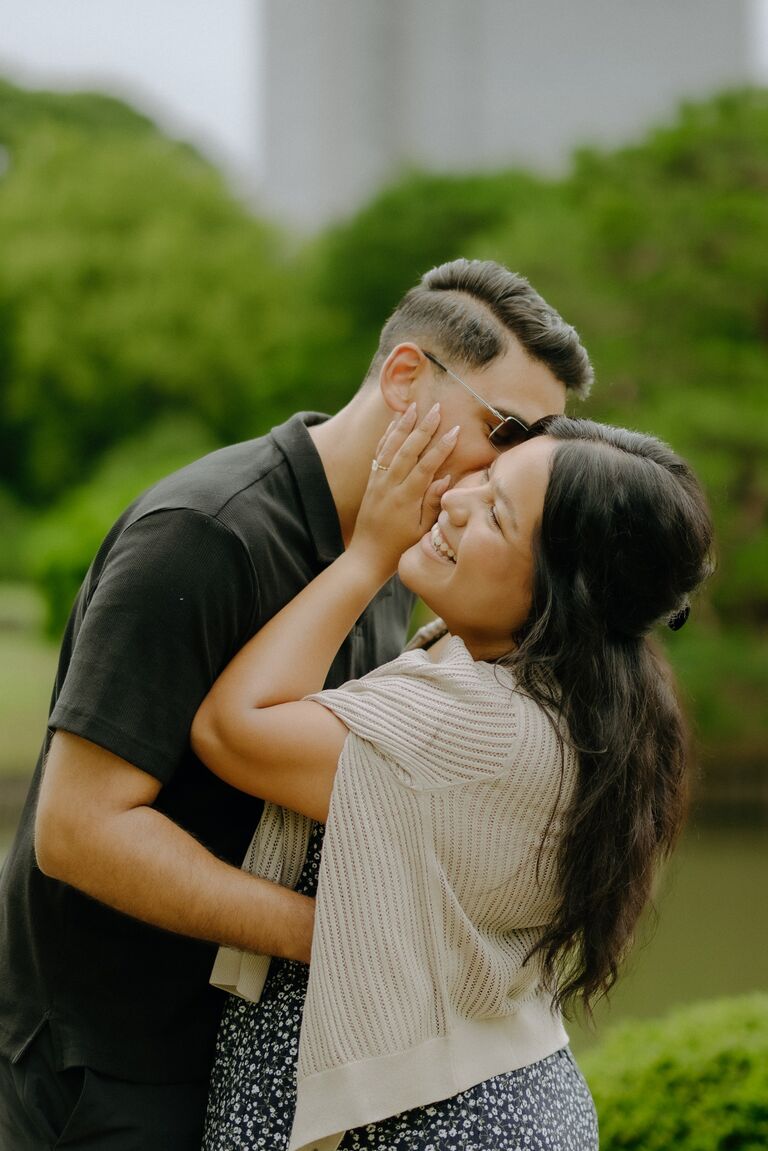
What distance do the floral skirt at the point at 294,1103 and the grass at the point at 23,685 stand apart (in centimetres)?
1054

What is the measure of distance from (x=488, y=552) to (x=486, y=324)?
531mm

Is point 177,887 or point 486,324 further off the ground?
point 486,324

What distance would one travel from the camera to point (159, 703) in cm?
152

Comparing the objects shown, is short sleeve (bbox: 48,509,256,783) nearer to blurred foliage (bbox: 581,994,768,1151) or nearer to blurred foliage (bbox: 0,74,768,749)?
blurred foliage (bbox: 581,994,768,1151)

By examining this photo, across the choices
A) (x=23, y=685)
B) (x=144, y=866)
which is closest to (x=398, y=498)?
(x=144, y=866)

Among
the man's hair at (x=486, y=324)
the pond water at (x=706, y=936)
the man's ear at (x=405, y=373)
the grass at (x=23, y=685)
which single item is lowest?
the grass at (x=23, y=685)

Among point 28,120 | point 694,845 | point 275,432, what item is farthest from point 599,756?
point 28,120

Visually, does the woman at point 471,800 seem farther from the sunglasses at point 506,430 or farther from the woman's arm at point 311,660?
the sunglasses at point 506,430

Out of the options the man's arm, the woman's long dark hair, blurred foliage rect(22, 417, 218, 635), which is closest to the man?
the man's arm

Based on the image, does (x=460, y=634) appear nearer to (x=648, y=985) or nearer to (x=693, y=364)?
(x=648, y=985)

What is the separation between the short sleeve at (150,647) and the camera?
1.50 metres

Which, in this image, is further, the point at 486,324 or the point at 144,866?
the point at 486,324

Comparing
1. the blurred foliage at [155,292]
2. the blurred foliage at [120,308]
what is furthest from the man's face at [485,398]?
the blurred foliage at [120,308]

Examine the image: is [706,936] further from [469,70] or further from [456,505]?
[469,70]
